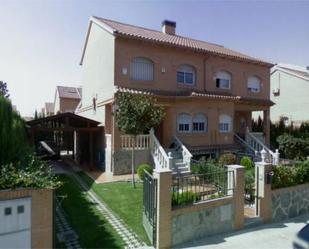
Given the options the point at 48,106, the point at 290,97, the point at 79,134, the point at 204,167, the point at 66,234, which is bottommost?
the point at 66,234

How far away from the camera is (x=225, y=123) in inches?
771

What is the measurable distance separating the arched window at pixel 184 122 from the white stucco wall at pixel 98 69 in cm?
509

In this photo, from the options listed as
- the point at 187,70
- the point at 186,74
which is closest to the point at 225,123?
the point at 186,74

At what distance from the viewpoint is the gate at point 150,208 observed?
6.81 meters

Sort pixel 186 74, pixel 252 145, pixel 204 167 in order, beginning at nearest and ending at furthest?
pixel 204 167 → pixel 186 74 → pixel 252 145

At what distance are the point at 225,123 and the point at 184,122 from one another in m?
3.93

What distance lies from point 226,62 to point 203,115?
5.82 meters

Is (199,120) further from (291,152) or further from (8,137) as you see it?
(8,137)

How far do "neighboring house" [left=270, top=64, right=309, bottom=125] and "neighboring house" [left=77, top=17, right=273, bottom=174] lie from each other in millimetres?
7846

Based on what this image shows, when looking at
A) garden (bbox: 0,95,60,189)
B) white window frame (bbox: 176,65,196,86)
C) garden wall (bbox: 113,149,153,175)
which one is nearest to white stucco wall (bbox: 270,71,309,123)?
white window frame (bbox: 176,65,196,86)

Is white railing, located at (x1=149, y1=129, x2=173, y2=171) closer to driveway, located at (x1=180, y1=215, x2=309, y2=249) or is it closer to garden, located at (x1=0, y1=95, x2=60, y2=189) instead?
driveway, located at (x1=180, y1=215, x2=309, y2=249)

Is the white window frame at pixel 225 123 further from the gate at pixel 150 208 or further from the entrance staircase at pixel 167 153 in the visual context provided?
the gate at pixel 150 208

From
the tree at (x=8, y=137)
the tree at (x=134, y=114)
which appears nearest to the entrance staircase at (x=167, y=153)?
the tree at (x=134, y=114)

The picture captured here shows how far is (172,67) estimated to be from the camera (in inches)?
717
